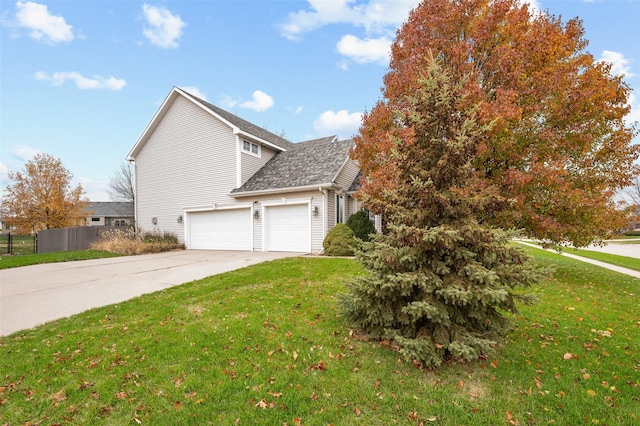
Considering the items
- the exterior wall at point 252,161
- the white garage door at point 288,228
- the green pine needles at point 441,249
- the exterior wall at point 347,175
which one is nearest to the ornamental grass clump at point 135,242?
the exterior wall at point 252,161

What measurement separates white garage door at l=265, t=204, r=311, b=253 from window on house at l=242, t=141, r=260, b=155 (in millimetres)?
3396

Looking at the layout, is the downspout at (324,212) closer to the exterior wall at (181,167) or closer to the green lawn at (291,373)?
the exterior wall at (181,167)

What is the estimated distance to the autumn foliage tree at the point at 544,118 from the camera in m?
6.84

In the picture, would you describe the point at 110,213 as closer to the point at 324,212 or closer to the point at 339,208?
the point at 339,208

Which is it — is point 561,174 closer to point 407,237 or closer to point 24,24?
point 407,237

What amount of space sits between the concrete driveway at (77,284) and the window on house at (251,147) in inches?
266

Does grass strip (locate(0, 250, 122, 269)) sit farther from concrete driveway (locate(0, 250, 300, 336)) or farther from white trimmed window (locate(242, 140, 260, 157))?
white trimmed window (locate(242, 140, 260, 157))

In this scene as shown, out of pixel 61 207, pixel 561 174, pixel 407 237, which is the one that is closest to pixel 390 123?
pixel 561 174

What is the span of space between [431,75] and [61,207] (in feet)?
83.9

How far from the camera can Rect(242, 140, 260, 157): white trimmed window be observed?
15.1 metres

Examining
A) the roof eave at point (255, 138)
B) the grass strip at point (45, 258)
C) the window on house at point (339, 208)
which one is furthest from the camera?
the roof eave at point (255, 138)

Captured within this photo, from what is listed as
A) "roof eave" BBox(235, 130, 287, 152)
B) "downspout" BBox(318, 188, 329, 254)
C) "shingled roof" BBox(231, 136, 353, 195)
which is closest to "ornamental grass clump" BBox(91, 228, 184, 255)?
"shingled roof" BBox(231, 136, 353, 195)

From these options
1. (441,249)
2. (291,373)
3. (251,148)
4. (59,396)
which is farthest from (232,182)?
(441,249)

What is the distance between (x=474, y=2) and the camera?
7.89 meters
